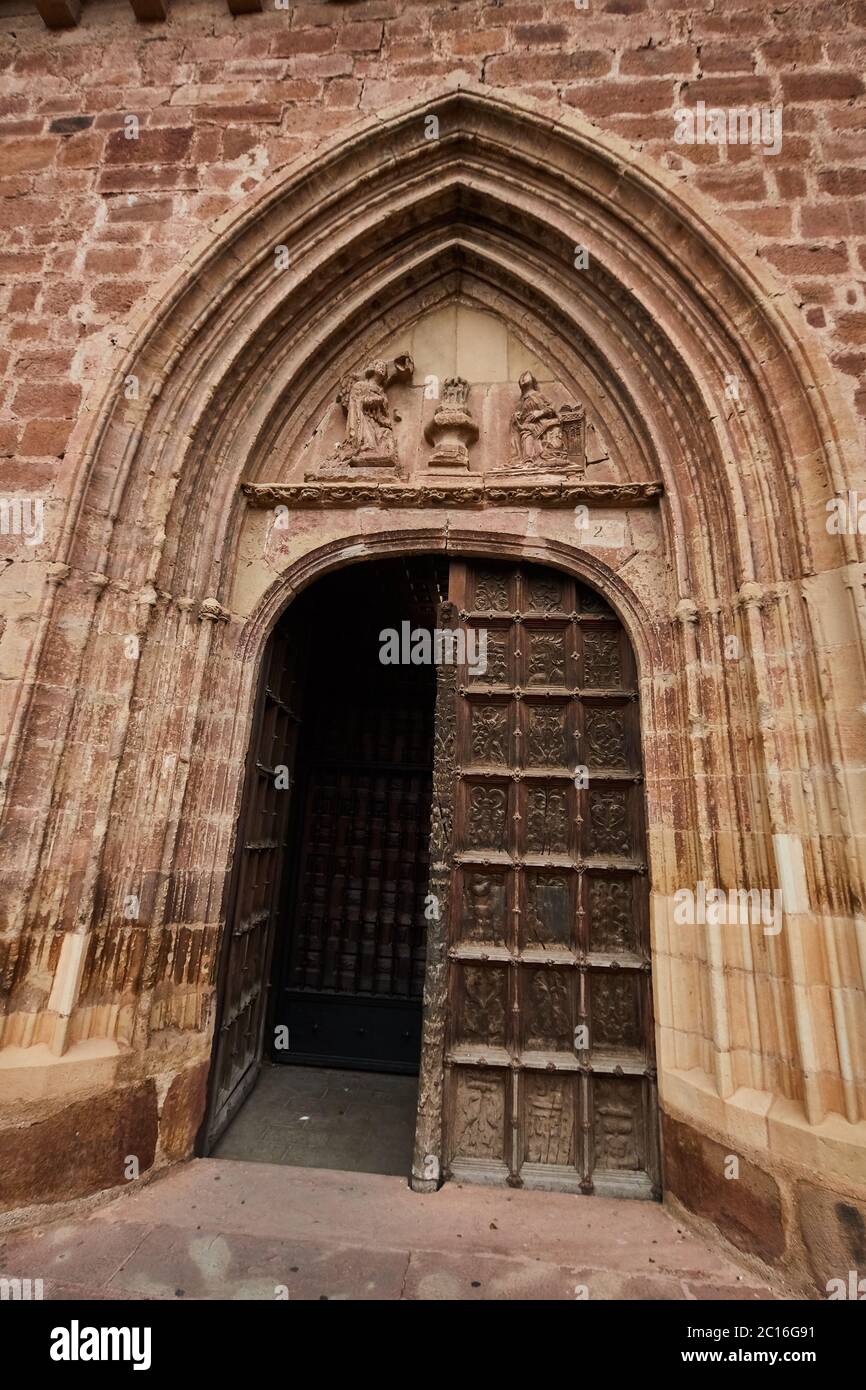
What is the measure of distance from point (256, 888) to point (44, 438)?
9.28ft

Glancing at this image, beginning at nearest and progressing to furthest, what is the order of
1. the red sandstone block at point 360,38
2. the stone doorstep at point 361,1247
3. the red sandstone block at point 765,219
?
the stone doorstep at point 361,1247
the red sandstone block at point 765,219
the red sandstone block at point 360,38

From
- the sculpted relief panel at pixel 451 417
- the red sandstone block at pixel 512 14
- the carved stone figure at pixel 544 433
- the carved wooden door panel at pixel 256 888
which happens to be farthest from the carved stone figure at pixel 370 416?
the red sandstone block at pixel 512 14

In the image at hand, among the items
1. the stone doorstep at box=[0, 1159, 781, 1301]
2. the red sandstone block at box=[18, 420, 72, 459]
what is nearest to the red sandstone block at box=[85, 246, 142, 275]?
the red sandstone block at box=[18, 420, 72, 459]

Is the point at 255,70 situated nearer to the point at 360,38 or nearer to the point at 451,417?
the point at 360,38

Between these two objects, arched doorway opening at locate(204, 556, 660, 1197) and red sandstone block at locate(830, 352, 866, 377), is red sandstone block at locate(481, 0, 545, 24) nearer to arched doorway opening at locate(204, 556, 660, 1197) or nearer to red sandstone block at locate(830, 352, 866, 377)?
red sandstone block at locate(830, 352, 866, 377)

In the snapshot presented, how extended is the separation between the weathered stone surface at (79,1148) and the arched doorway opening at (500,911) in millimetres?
418

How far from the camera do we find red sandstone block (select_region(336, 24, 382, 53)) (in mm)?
4047

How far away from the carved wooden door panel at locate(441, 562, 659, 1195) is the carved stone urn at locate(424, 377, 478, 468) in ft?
2.15

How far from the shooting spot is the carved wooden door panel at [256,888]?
11.5 ft

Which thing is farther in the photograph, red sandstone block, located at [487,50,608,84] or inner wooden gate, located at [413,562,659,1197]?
red sandstone block, located at [487,50,608,84]

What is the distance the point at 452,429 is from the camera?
3.96 metres

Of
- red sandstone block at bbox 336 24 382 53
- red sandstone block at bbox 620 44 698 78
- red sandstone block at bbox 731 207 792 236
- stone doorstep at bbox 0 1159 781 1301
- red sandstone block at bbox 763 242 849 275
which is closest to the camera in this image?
stone doorstep at bbox 0 1159 781 1301

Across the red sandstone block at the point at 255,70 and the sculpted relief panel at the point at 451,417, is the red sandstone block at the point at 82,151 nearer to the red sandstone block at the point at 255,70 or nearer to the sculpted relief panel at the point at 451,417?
the red sandstone block at the point at 255,70

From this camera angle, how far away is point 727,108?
363 cm
